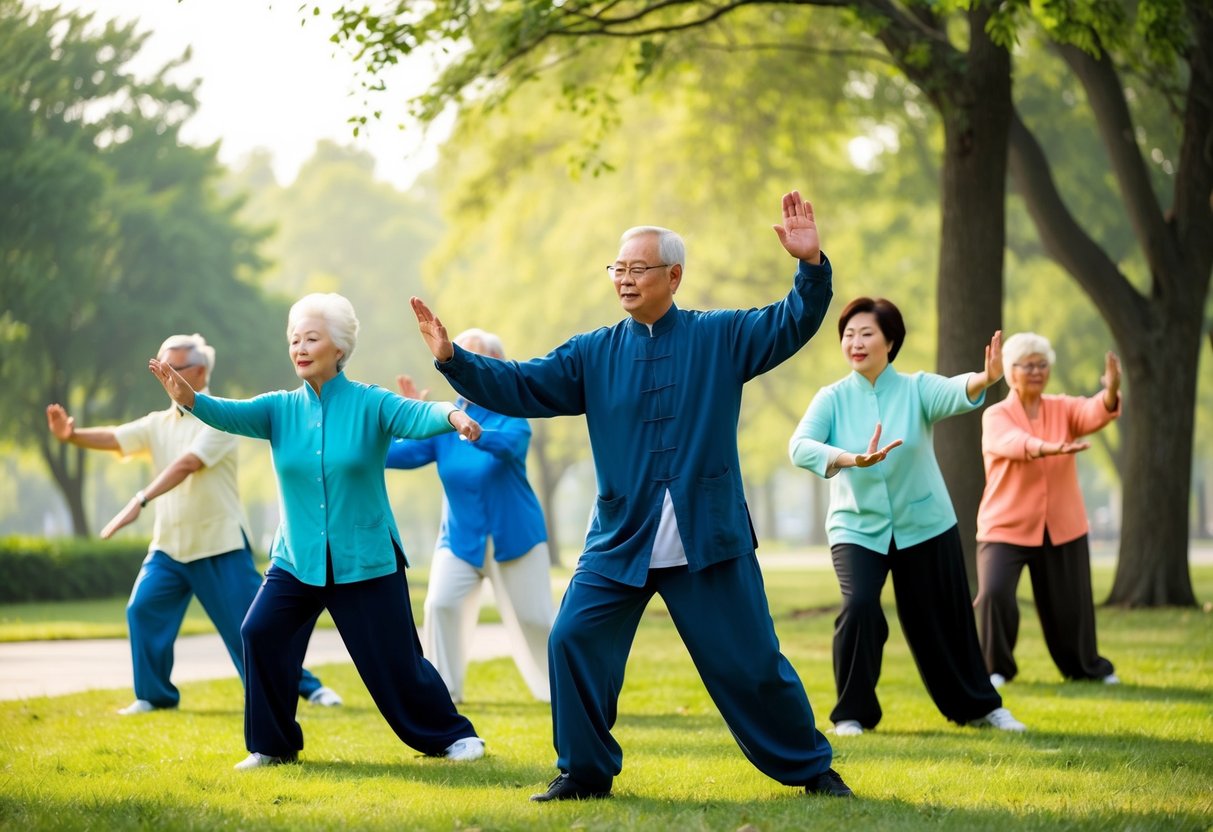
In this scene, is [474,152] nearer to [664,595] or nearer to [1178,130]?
[1178,130]

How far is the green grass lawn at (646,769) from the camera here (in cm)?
549

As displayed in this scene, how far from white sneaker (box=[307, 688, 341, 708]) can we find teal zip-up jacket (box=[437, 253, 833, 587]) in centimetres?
449

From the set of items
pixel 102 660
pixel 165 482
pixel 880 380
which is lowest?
pixel 102 660

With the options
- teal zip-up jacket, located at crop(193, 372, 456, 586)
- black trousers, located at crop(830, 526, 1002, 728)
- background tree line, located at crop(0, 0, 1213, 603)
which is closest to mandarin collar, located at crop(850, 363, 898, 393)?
black trousers, located at crop(830, 526, 1002, 728)

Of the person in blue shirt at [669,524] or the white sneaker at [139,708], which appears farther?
the white sneaker at [139,708]

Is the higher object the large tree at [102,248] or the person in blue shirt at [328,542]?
the large tree at [102,248]

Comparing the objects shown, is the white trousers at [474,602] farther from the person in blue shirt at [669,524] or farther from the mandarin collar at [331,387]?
the person in blue shirt at [669,524]

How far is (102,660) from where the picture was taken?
522 inches

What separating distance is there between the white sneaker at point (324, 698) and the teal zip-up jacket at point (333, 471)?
3.18 m

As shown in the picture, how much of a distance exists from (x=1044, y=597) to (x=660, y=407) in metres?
5.13

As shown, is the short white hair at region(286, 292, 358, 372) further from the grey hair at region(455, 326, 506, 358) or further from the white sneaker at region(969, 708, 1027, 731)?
the white sneaker at region(969, 708, 1027, 731)

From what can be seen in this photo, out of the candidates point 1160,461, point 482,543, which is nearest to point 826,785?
point 482,543

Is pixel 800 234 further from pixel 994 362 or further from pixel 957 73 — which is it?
pixel 957 73

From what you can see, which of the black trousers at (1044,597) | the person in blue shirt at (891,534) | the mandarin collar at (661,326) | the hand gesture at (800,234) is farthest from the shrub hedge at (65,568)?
the hand gesture at (800,234)
